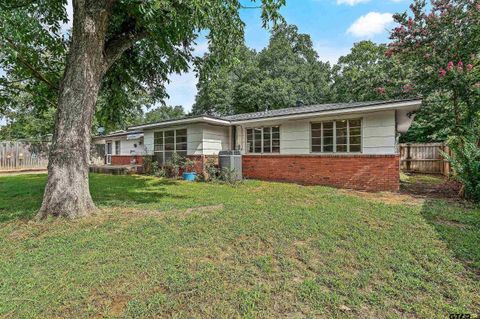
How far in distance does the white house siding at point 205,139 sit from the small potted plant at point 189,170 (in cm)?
50

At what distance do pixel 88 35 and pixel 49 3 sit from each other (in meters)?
2.30

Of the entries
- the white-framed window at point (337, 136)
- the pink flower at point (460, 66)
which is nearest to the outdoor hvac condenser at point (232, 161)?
the white-framed window at point (337, 136)

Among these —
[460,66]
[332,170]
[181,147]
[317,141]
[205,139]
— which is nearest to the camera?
[460,66]

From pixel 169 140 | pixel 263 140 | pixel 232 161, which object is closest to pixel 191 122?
pixel 169 140

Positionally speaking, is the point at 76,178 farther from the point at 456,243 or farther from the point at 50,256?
the point at 456,243

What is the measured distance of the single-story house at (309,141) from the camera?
26.4 feet

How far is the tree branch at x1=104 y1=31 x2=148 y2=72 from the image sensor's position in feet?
17.1

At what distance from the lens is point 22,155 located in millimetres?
16281

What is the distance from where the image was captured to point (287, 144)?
395 inches

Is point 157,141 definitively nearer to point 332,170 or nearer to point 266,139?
point 266,139

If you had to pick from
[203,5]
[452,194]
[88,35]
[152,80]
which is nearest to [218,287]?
[203,5]

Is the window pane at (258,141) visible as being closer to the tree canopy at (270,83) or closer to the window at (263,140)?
the window at (263,140)

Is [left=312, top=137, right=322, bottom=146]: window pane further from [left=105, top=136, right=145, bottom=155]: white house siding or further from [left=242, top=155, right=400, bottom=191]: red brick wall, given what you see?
[left=105, top=136, right=145, bottom=155]: white house siding

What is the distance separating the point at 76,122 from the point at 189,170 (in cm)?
699
